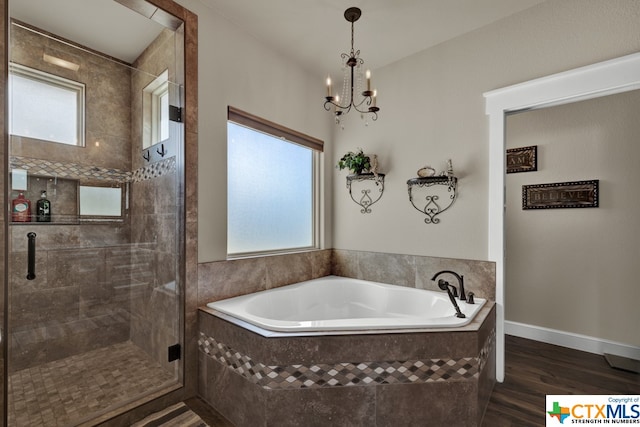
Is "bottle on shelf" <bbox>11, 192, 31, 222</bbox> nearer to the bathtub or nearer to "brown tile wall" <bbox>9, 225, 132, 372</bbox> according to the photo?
"brown tile wall" <bbox>9, 225, 132, 372</bbox>

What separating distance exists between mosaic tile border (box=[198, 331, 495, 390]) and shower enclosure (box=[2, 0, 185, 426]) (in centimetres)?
80

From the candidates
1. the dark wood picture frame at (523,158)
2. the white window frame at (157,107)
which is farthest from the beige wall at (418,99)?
the dark wood picture frame at (523,158)

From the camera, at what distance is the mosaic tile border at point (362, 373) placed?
1529 millimetres

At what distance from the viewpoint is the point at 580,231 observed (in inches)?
98.9

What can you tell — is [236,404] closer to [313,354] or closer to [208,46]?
[313,354]

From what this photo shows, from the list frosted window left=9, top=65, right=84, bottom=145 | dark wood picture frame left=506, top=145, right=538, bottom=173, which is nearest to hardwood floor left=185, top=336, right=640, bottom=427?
dark wood picture frame left=506, top=145, right=538, bottom=173

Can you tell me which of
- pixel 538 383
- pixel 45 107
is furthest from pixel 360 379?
pixel 45 107

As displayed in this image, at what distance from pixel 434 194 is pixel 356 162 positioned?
0.76 metres

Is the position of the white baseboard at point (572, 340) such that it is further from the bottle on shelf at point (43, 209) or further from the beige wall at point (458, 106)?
the bottle on shelf at point (43, 209)

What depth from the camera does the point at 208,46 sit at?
209cm

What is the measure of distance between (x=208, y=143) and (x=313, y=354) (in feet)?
5.18

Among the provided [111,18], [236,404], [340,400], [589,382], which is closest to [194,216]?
[236,404]

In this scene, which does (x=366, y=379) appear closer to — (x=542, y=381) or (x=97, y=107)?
(x=542, y=381)

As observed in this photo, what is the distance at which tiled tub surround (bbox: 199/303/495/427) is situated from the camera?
1.53 meters
